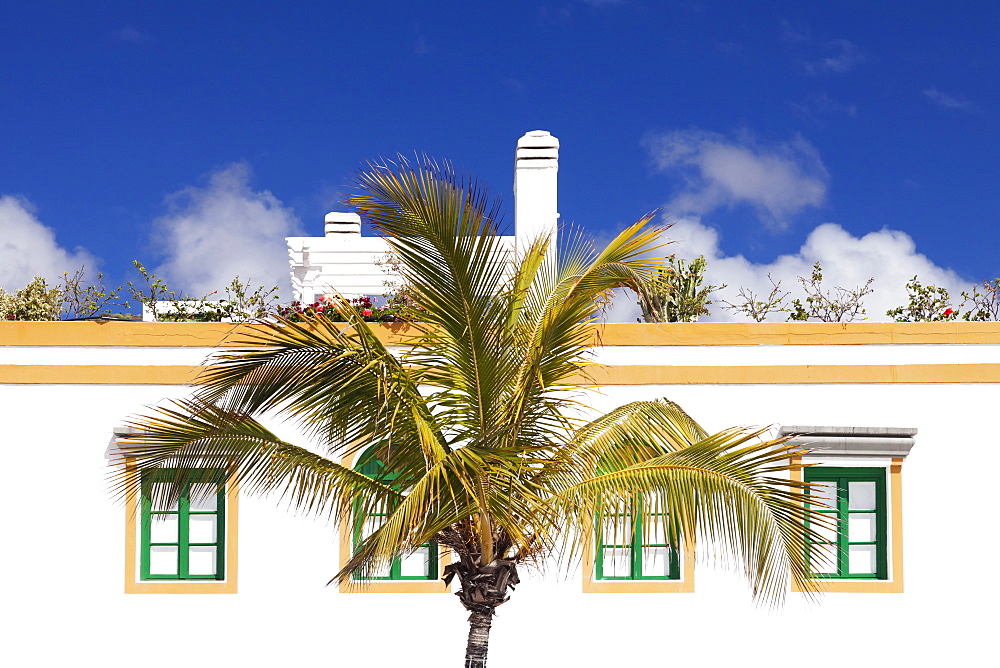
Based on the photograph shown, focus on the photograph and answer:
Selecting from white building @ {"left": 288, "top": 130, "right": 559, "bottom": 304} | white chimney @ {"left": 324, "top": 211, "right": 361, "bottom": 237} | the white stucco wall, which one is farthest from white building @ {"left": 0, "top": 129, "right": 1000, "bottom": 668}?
white chimney @ {"left": 324, "top": 211, "right": 361, "bottom": 237}

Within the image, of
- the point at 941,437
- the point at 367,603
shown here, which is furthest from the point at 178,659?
the point at 941,437

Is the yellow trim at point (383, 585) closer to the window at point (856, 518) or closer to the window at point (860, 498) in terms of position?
the window at point (860, 498)

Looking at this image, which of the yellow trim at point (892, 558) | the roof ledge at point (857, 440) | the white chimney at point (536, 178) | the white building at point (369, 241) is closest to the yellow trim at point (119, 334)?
the white building at point (369, 241)

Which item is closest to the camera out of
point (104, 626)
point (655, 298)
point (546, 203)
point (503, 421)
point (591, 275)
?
point (503, 421)

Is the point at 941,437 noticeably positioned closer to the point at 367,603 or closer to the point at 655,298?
the point at 655,298

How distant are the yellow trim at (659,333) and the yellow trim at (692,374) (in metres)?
0.20

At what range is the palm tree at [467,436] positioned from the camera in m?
5.71

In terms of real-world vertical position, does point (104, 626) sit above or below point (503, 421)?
below

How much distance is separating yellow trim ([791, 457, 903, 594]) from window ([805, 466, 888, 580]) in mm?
78

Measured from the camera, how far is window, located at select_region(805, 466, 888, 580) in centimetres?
852

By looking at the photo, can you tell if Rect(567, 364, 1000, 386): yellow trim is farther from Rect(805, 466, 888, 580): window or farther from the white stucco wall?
Rect(805, 466, 888, 580): window

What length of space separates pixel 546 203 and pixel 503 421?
508cm

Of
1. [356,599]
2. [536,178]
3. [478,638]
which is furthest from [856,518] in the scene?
[536,178]

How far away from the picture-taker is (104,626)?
27.1 feet
